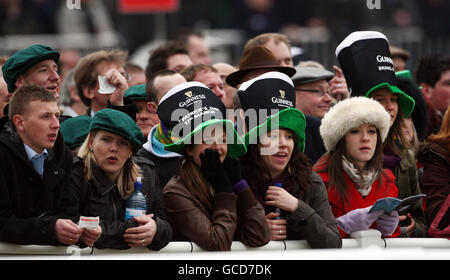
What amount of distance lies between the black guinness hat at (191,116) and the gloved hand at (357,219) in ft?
2.52

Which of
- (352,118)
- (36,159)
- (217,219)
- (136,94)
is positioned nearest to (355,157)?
(352,118)

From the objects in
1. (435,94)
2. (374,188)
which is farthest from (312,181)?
(435,94)

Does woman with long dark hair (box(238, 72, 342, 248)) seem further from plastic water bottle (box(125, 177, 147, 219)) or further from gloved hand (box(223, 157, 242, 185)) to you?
plastic water bottle (box(125, 177, 147, 219))

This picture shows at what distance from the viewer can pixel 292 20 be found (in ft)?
53.8

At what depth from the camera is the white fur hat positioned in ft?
20.5

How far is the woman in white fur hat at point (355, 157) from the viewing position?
6.19 metres

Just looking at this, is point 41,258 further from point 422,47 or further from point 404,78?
point 422,47

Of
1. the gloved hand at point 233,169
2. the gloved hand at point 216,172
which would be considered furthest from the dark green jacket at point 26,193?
the gloved hand at point 233,169

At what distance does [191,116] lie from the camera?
5852 millimetres

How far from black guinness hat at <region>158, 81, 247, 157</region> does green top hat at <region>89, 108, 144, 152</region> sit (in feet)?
0.70

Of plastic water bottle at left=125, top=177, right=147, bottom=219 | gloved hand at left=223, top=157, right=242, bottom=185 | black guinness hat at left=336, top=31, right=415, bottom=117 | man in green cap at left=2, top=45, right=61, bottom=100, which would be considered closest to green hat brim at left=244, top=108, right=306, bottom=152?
gloved hand at left=223, top=157, right=242, bottom=185

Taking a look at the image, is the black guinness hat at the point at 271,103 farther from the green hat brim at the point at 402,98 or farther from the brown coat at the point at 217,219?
the green hat brim at the point at 402,98
